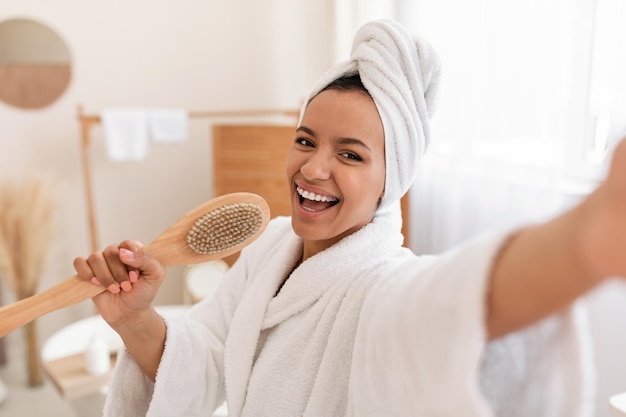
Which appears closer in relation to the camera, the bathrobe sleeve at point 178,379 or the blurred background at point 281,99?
the bathrobe sleeve at point 178,379

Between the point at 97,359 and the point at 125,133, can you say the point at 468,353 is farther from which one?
the point at 125,133

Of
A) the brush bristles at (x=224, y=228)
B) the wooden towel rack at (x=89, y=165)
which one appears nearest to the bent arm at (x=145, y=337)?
the brush bristles at (x=224, y=228)

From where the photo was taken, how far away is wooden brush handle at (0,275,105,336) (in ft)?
2.02

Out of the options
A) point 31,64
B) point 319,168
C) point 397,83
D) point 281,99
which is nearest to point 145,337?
point 319,168

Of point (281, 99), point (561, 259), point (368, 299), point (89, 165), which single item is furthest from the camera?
point (281, 99)

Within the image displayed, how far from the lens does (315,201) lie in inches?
28.8

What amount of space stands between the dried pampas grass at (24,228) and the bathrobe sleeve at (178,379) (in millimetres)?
1529

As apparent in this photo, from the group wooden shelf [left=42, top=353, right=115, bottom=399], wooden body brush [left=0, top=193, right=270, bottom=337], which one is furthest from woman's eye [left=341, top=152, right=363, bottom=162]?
wooden shelf [left=42, top=353, right=115, bottom=399]

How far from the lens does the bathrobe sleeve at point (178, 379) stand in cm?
78

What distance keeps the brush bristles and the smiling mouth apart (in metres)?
0.06

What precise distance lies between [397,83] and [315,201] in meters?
0.18

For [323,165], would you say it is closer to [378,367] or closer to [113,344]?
[378,367]

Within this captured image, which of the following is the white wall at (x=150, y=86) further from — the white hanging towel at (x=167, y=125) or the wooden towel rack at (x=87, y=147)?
the white hanging towel at (x=167, y=125)

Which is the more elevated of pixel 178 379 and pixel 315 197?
pixel 315 197
